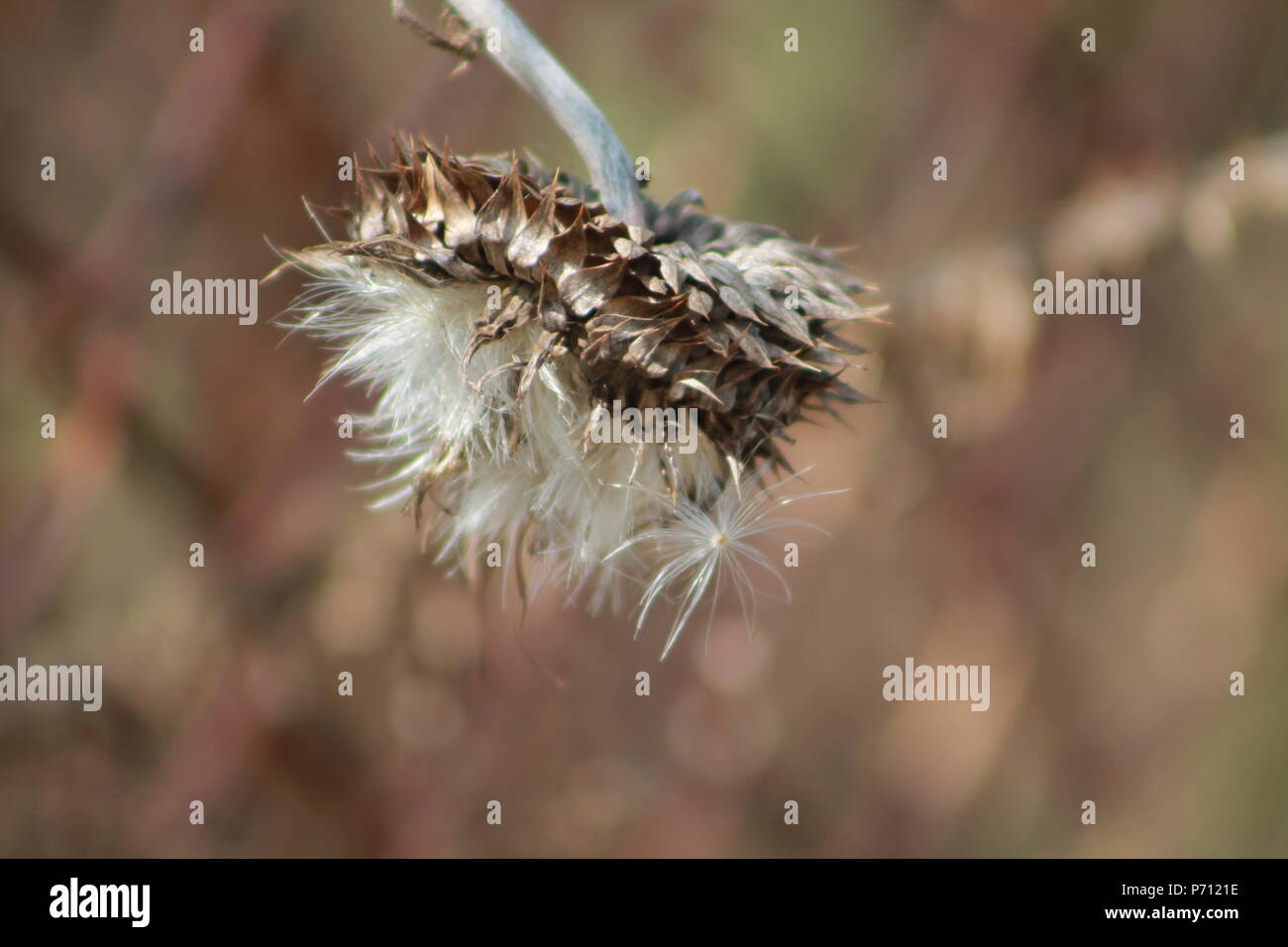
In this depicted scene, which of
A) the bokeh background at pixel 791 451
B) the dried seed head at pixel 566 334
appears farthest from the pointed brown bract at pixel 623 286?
the bokeh background at pixel 791 451

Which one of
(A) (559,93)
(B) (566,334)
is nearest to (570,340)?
(B) (566,334)

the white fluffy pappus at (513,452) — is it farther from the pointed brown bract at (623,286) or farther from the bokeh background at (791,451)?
the bokeh background at (791,451)

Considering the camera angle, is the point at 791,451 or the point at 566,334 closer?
the point at 566,334

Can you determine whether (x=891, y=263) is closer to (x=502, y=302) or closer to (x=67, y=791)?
(x=502, y=302)

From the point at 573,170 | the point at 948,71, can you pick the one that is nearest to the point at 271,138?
the point at 573,170

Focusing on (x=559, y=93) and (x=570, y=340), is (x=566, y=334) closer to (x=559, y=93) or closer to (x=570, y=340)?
(x=570, y=340)

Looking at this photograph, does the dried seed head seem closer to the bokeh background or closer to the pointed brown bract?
the pointed brown bract
